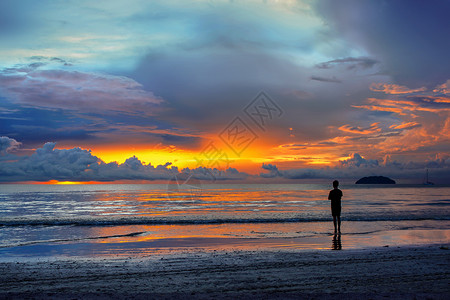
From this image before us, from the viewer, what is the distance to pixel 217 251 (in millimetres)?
12250

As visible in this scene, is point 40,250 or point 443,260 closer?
point 443,260

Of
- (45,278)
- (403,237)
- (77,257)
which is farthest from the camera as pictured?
(403,237)

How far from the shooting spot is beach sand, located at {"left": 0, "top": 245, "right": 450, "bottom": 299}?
260 inches

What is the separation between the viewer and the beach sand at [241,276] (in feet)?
21.6

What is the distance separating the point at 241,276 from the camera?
8.08 meters

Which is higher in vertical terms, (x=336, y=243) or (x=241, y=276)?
(x=241, y=276)

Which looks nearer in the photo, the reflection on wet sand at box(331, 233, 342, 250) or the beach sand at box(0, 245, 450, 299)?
the beach sand at box(0, 245, 450, 299)

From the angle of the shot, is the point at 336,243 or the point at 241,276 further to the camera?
the point at 336,243

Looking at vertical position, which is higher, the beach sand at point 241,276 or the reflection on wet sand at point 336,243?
the beach sand at point 241,276

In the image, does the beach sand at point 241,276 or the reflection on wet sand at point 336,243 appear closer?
the beach sand at point 241,276

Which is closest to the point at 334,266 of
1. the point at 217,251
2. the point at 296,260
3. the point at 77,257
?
the point at 296,260

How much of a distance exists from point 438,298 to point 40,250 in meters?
14.0

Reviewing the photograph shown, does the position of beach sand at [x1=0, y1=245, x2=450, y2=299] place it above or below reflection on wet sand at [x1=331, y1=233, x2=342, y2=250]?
above

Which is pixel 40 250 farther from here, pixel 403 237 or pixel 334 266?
pixel 403 237
